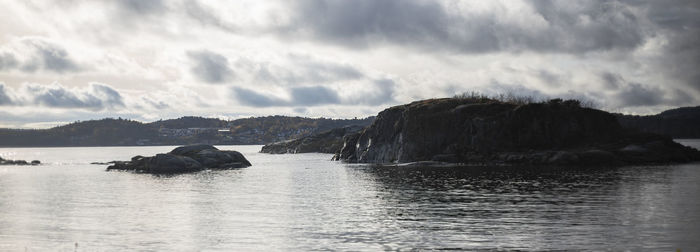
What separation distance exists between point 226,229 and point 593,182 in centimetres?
4491

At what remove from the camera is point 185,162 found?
111 metres

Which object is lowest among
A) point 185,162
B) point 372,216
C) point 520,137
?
point 372,216

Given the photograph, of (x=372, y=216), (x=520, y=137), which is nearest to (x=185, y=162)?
(x=520, y=137)

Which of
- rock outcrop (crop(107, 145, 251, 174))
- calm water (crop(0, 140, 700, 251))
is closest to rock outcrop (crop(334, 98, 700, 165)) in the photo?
calm water (crop(0, 140, 700, 251))

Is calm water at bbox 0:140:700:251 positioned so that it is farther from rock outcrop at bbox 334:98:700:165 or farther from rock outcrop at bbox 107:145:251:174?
rock outcrop at bbox 107:145:251:174

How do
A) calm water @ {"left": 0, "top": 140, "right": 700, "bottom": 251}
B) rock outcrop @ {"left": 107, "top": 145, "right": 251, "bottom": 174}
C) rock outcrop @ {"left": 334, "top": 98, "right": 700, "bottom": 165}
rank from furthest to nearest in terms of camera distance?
rock outcrop @ {"left": 107, "top": 145, "right": 251, "bottom": 174} < rock outcrop @ {"left": 334, "top": 98, "right": 700, "bottom": 165} < calm water @ {"left": 0, "top": 140, "right": 700, "bottom": 251}

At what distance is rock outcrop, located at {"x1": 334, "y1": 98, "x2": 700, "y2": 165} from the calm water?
3608 centimetres

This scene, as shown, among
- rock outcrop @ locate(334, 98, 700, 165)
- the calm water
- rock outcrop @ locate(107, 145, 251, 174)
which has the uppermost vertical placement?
rock outcrop @ locate(334, 98, 700, 165)

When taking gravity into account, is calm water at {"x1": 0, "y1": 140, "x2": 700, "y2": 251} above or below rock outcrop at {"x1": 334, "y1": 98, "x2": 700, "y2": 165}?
below

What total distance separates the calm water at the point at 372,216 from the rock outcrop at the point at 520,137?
3608cm

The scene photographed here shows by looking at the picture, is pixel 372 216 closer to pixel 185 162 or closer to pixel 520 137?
A: pixel 520 137

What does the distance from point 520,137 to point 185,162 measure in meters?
70.9

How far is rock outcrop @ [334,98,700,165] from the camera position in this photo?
99312mm

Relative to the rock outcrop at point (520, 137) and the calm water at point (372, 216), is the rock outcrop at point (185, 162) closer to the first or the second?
the rock outcrop at point (520, 137)
